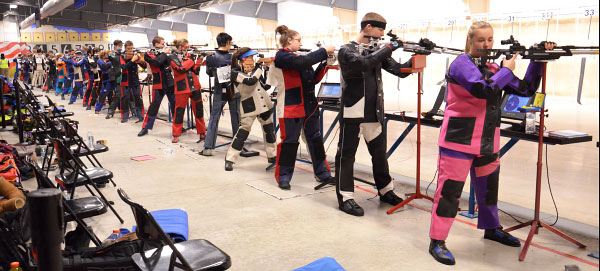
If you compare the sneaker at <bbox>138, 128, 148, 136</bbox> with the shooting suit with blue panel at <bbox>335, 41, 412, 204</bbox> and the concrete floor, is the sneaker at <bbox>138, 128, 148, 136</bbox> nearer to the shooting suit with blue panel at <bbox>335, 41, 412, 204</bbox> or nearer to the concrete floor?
the concrete floor

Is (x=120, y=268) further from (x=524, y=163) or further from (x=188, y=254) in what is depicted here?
(x=524, y=163)

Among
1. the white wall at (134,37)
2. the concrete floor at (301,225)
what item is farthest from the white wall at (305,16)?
the white wall at (134,37)

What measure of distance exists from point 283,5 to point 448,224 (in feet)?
65.9

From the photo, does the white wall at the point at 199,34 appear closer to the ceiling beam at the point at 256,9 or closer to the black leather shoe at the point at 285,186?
the ceiling beam at the point at 256,9

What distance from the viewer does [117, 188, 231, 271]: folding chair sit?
2.19 meters

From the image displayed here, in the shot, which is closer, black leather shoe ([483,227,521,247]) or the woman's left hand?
the woman's left hand

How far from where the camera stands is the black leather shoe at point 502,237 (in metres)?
3.31

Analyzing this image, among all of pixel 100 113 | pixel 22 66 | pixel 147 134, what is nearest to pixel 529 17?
pixel 147 134

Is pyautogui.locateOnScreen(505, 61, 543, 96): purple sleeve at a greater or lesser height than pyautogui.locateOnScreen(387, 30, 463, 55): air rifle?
lesser

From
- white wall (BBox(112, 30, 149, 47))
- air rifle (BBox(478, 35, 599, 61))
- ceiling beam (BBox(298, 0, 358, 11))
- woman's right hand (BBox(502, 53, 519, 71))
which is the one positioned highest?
ceiling beam (BBox(298, 0, 358, 11))

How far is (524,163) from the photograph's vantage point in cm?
595

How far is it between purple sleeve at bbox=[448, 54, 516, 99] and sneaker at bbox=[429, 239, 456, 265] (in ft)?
3.25

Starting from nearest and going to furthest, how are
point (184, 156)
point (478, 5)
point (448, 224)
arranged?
point (448, 224)
point (184, 156)
point (478, 5)

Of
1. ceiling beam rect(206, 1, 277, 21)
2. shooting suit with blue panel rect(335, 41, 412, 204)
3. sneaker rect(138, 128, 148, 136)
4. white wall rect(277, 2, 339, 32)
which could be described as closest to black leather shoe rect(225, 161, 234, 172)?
shooting suit with blue panel rect(335, 41, 412, 204)
